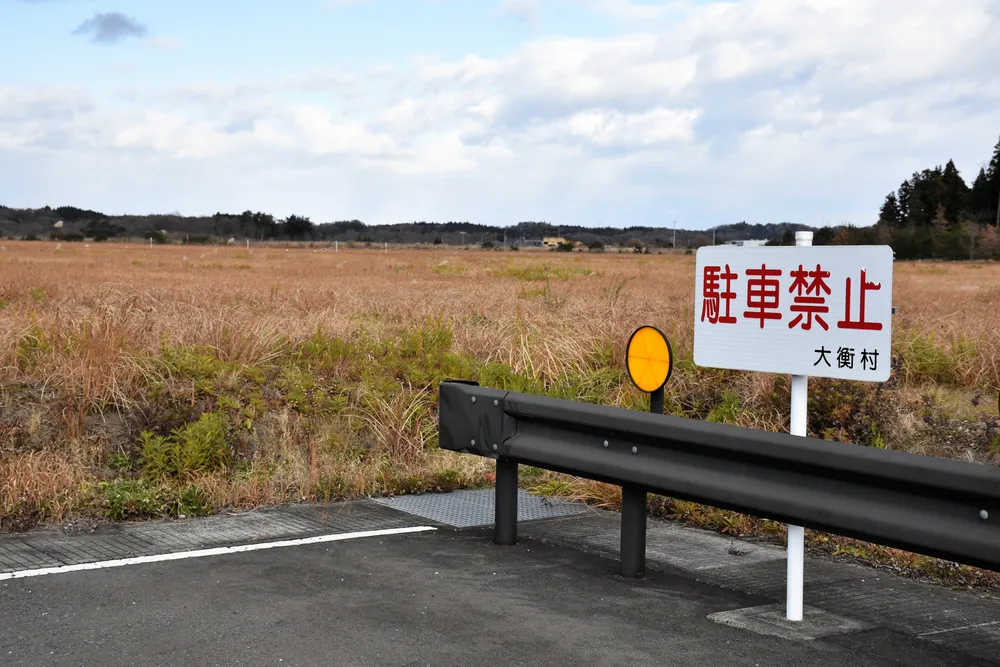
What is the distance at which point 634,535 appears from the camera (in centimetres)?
572

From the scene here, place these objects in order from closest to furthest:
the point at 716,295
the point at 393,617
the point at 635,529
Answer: the point at 393,617, the point at 716,295, the point at 635,529

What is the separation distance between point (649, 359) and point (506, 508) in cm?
133

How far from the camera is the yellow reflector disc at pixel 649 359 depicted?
571 cm

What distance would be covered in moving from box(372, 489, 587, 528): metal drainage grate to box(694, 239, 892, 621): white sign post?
7.39 feet

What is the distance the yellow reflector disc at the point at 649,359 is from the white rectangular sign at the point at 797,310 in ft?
0.61

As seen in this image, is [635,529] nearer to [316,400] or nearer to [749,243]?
[749,243]

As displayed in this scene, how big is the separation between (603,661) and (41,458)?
5116 mm

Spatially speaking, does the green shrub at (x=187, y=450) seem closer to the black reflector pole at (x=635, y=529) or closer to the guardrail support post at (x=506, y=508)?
the guardrail support post at (x=506, y=508)

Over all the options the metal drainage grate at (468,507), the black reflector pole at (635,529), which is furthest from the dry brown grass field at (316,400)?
the black reflector pole at (635,529)

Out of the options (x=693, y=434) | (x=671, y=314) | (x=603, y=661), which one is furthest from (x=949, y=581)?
(x=671, y=314)

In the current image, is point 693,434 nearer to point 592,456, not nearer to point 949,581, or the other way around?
point 592,456

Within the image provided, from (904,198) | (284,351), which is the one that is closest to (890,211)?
(904,198)

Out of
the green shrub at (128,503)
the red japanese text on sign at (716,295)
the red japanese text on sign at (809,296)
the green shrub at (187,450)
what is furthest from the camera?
the green shrub at (187,450)

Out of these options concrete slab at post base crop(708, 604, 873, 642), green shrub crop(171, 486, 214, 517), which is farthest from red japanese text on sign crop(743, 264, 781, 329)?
green shrub crop(171, 486, 214, 517)
